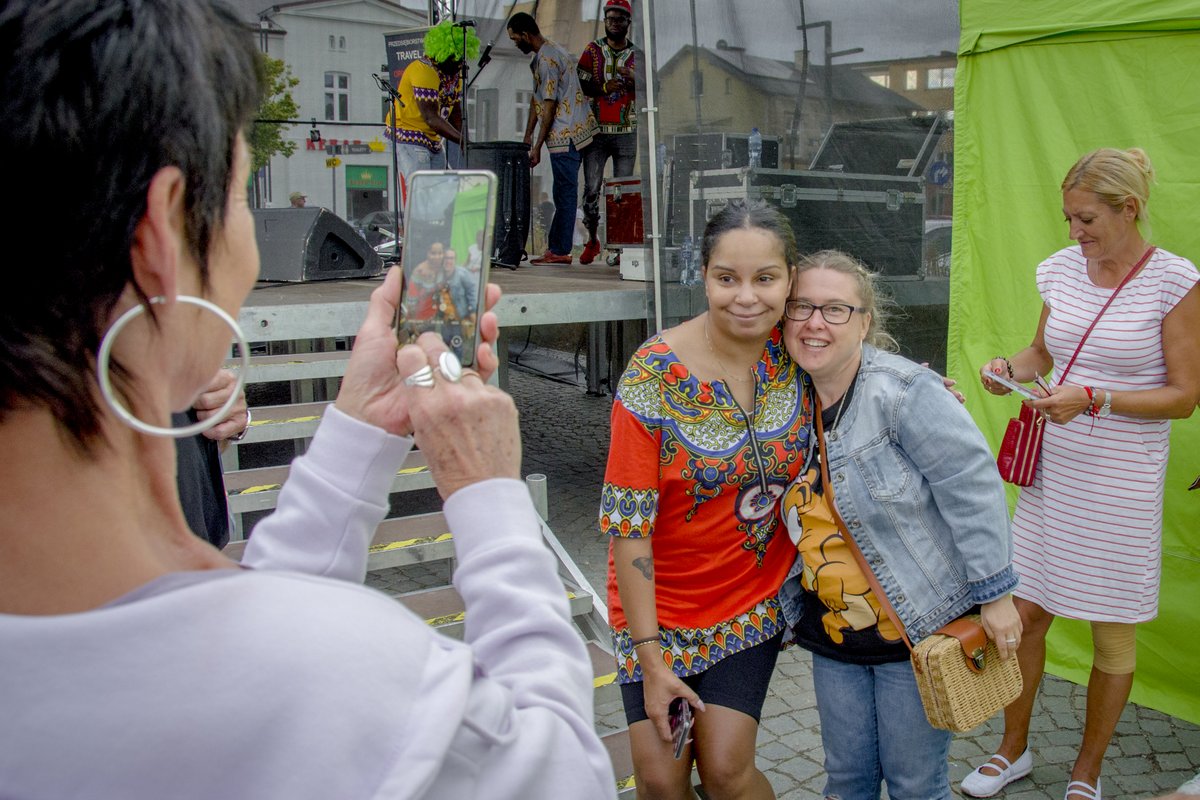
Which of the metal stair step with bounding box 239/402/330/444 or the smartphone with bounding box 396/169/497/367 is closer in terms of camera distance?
the smartphone with bounding box 396/169/497/367

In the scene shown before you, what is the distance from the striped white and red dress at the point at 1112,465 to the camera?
3.33 metres

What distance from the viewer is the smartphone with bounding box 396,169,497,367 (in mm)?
1273

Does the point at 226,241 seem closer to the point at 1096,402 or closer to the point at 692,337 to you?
the point at 692,337

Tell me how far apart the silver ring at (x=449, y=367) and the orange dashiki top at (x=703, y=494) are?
4.60 feet

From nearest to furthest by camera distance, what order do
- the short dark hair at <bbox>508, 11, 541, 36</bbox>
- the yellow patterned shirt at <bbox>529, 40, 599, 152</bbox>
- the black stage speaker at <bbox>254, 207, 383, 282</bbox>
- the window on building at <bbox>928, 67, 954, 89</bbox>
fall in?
1. the window on building at <bbox>928, 67, 954, 89</bbox>
2. the black stage speaker at <bbox>254, 207, 383, 282</bbox>
3. the yellow patterned shirt at <bbox>529, 40, 599, 152</bbox>
4. the short dark hair at <bbox>508, 11, 541, 36</bbox>

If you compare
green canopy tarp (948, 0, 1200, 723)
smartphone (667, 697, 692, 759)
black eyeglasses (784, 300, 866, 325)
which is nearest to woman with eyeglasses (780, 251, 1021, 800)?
black eyeglasses (784, 300, 866, 325)

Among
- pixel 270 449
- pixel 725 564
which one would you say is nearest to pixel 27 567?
pixel 725 564

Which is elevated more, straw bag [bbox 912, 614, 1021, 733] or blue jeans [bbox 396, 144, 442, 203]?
blue jeans [bbox 396, 144, 442, 203]

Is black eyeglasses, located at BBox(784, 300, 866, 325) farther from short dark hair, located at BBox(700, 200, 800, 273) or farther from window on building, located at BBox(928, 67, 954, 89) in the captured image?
window on building, located at BBox(928, 67, 954, 89)

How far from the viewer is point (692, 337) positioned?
2.72 metres

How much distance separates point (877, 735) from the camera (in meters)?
2.63

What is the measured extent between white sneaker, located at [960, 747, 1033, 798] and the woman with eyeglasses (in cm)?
101

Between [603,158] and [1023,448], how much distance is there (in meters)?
6.15

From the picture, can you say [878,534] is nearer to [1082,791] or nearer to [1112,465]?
[1112,465]
